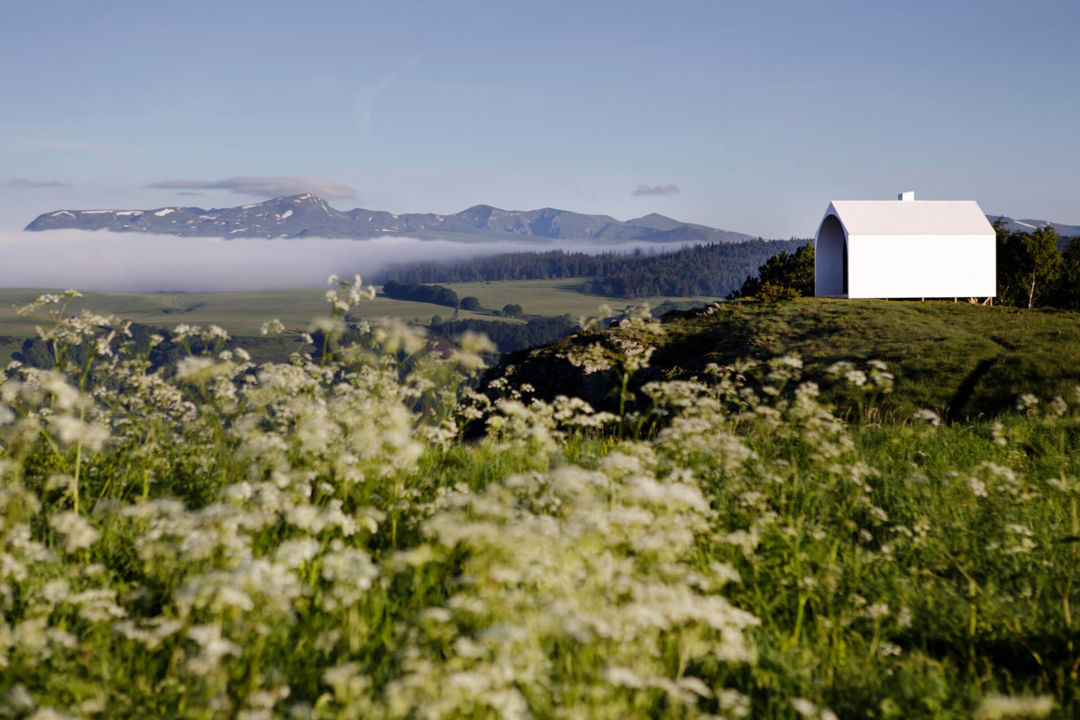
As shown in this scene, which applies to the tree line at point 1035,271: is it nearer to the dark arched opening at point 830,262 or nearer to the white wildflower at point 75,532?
the dark arched opening at point 830,262

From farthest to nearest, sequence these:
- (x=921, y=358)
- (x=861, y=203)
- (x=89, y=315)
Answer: (x=861, y=203)
(x=921, y=358)
(x=89, y=315)

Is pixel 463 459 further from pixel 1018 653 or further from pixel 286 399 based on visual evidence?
pixel 1018 653

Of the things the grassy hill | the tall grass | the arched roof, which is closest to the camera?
the tall grass

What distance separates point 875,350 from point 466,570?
71.0 feet

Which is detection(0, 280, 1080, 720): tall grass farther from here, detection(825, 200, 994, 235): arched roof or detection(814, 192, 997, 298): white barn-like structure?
detection(825, 200, 994, 235): arched roof

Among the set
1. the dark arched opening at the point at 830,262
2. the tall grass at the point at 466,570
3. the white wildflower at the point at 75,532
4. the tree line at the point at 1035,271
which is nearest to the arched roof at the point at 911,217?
the dark arched opening at the point at 830,262

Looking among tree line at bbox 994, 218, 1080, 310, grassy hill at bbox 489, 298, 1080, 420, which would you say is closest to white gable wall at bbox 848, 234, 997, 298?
grassy hill at bbox 489, 298, 1080, 420

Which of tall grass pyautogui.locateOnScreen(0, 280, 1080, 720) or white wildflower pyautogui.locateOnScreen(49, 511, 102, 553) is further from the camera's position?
white wildflower pyautogui.locateOnScreen(49, 511, 102, 553)

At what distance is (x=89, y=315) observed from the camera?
713 centimetres

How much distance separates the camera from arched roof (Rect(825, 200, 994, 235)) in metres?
44.2

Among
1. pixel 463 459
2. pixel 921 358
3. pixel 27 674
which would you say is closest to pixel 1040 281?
pixel 921 358

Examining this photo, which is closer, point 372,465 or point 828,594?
point 828,594

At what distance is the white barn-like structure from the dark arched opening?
12.6ft

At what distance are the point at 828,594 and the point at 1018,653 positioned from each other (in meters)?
1.20
